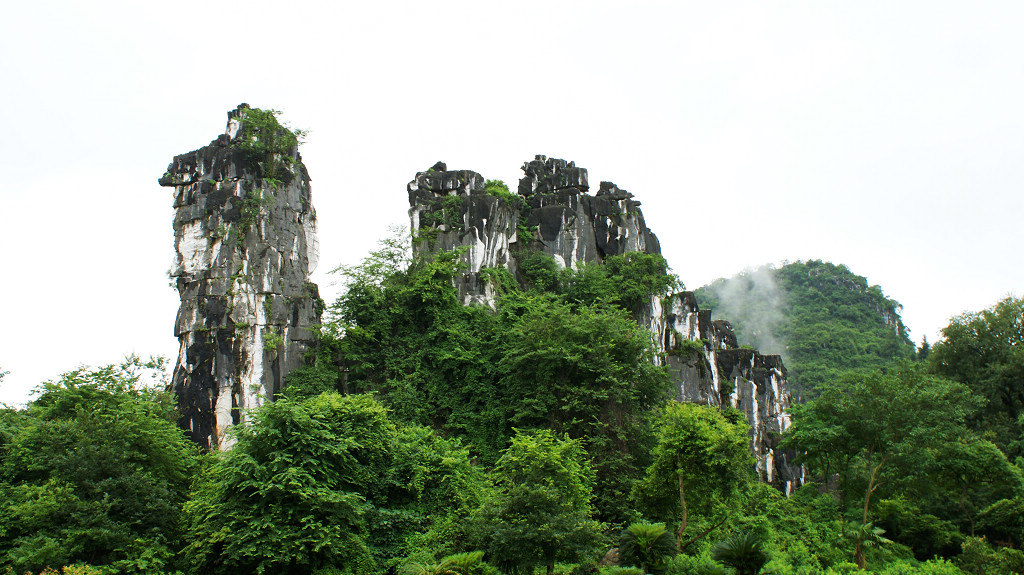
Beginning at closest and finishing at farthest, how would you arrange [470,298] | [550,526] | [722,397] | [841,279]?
[550,526]
[470,298]
[722,397]
[841,279]

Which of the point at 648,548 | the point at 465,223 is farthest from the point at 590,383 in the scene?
the point at 465,223

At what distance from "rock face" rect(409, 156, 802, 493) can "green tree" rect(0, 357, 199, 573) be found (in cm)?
1243

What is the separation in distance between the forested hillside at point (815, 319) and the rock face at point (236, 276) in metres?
38.7

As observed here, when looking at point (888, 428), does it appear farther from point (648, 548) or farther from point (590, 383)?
point (590, 383)

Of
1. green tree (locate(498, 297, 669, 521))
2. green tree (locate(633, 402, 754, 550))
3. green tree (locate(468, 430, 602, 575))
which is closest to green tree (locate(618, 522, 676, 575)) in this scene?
green tree (locate(633, 402, 754, 550))

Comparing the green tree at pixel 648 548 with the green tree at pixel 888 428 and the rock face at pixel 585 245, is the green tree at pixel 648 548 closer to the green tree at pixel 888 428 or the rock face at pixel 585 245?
the green tree at pixel 888 428

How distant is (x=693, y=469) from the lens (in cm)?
1606

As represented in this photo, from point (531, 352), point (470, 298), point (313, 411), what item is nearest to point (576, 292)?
point (470, 298)

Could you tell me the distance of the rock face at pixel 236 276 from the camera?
21.8m

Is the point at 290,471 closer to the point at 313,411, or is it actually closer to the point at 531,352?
the point at 313,411

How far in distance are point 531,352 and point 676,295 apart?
1113cm

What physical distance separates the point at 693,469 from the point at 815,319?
51.8m

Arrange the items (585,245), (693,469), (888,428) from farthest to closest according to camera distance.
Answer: (585,245) < (888,428) < (693,469)

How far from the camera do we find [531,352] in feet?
69.7
